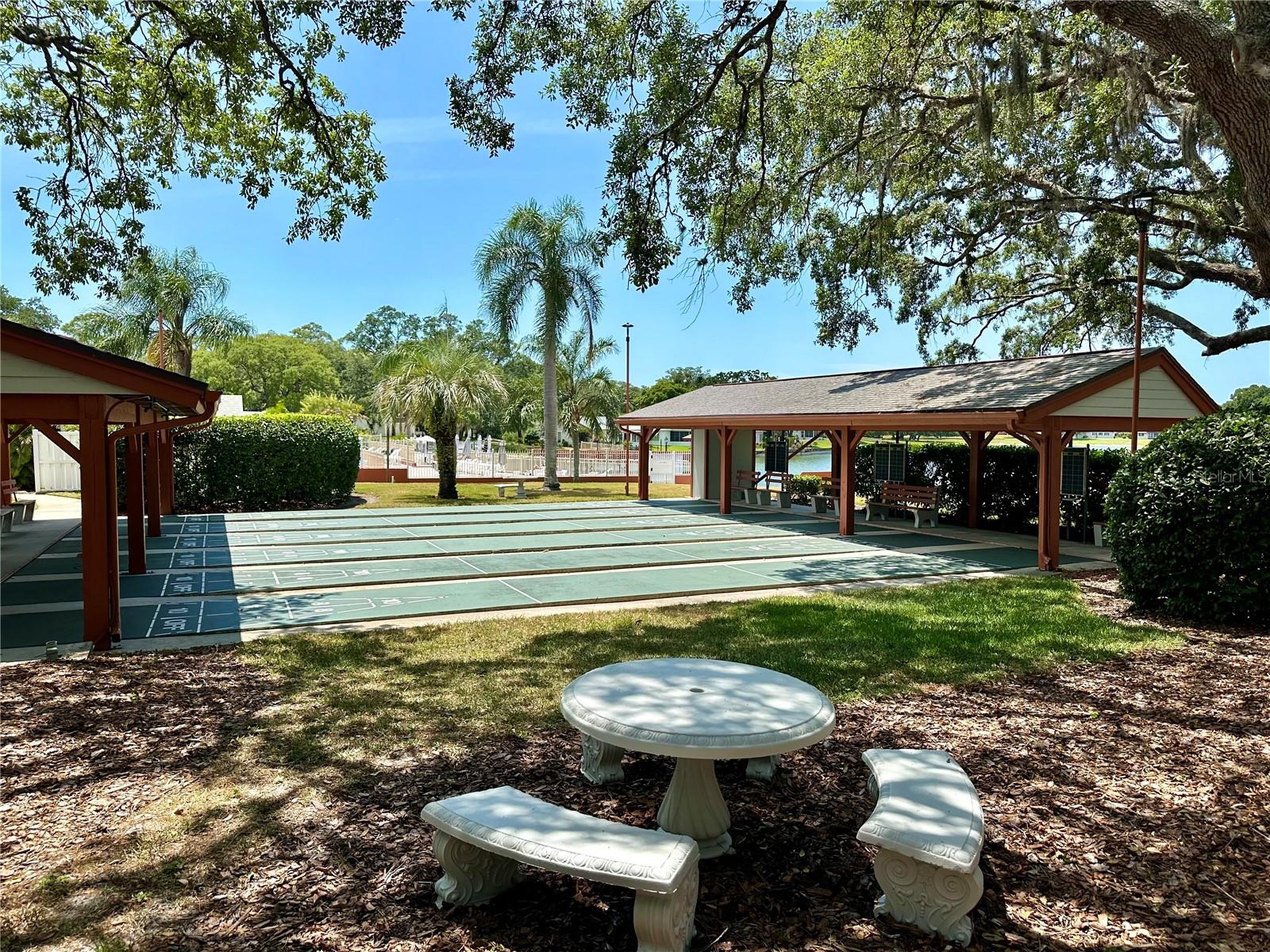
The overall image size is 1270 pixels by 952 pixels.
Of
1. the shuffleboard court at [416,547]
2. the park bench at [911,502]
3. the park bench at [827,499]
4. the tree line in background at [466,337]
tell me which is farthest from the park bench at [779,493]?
the tree line in background at [466,337]

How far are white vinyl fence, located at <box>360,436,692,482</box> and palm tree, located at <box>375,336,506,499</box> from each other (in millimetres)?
5748

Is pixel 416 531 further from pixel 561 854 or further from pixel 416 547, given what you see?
pixel 561 854

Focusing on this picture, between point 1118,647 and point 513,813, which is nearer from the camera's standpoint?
point 513,813

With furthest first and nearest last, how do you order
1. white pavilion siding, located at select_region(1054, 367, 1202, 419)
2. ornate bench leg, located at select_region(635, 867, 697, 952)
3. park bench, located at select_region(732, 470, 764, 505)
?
park bench, located at select_region(732, 470, 764, 505)
white pavilion siding, located at select_region(1054, 367, 1202, 419)
ornate bench leg, located at select_region(635, 867, 697, 952)

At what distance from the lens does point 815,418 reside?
16469 mm

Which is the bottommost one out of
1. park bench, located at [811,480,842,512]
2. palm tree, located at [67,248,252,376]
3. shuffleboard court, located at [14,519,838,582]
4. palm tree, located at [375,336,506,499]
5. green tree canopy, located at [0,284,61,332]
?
shuffleboard court, located at [14,519,838,582]

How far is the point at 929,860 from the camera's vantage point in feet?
9.68

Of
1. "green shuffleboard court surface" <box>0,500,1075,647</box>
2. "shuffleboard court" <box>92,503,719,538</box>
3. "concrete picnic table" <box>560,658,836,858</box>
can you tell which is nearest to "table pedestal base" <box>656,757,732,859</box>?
"concrete picnic table" <box>560,658,836,858</box>

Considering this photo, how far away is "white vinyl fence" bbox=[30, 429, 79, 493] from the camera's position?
24.1m

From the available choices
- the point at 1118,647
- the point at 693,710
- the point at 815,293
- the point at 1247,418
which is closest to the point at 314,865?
the point at 693,710

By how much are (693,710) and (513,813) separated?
945mm

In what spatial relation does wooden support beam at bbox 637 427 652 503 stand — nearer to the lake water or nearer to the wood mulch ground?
the wood mulch ground

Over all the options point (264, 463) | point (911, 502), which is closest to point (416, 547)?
point (264, 463)

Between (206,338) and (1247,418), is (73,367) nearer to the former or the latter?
(1247,418)
